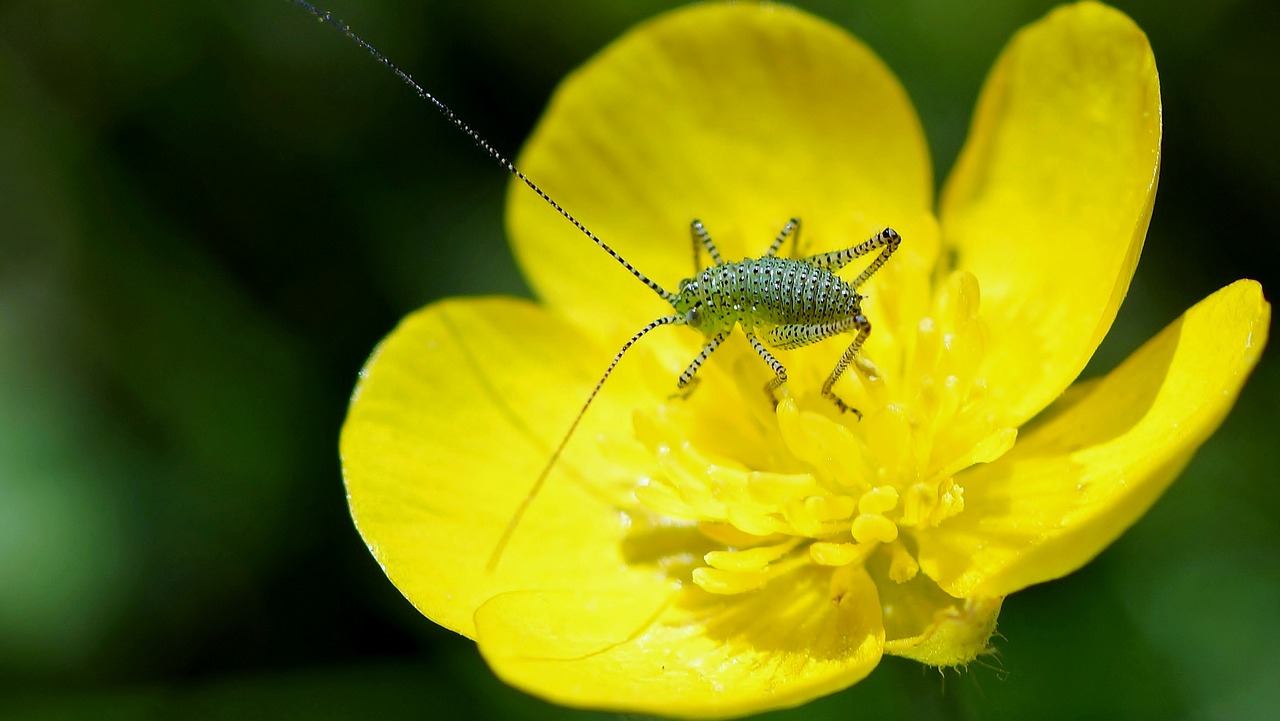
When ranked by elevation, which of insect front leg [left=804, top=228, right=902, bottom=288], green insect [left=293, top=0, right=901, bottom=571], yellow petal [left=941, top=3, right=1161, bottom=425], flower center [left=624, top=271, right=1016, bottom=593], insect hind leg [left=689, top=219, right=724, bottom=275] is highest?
yellow petal [left=941, top=3, right=1161, bottom=425]

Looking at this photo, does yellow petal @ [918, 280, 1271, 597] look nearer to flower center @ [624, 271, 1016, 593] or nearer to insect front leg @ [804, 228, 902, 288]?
flower center @ [624, 271, 1016, 593]

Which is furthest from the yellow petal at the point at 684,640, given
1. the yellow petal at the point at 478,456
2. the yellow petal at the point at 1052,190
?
the yellow petal at the point at 1052,190

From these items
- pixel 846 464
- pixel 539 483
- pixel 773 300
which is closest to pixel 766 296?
pixel 773 300

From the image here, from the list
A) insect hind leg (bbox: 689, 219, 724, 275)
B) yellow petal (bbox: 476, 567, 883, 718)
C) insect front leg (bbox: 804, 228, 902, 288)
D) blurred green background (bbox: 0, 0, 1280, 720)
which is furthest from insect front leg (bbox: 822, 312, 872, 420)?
blurred green background (bbox: 0, 0, 1280, 720)

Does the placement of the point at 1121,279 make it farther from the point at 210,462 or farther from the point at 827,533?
the point at 210,462

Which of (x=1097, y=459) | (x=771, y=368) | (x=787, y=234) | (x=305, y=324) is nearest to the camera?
(x=1097, y=459)

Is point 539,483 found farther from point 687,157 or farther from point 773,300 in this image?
point 687,157
